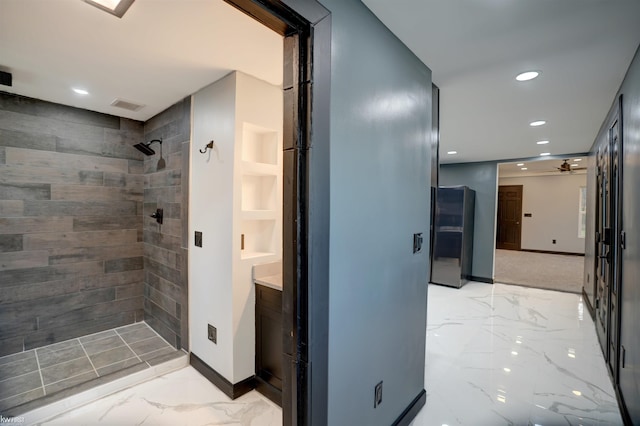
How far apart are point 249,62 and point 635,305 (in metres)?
2.72

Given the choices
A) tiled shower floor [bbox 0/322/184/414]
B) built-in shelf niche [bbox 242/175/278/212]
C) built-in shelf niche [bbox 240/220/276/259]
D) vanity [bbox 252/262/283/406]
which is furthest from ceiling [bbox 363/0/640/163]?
tiled shower floor [bbox 0/322/184/414]

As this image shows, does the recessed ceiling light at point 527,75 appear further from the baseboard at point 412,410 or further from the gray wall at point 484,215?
the gray wall at point 484,215

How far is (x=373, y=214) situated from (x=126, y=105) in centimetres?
263

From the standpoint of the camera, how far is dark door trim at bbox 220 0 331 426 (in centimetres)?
108

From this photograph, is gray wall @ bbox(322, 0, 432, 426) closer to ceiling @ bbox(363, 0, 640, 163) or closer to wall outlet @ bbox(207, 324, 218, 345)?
ceiling @ bbox(363, 0, 640, 163)

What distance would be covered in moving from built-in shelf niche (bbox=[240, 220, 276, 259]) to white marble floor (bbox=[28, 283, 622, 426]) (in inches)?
41.8

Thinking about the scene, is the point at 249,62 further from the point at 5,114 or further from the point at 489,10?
the point at 5,114

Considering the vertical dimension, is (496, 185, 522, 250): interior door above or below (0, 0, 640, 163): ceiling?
below

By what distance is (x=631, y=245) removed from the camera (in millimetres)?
1739

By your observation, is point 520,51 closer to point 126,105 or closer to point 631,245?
point 631,245

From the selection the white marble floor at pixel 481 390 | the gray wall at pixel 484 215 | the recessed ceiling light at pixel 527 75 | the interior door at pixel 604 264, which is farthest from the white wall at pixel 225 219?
the gray wall at pixel 484 215

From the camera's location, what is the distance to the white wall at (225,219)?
2.08 metres

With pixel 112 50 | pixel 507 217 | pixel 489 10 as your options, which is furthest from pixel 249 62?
pixel 507 217

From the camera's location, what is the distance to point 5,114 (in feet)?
8.24
